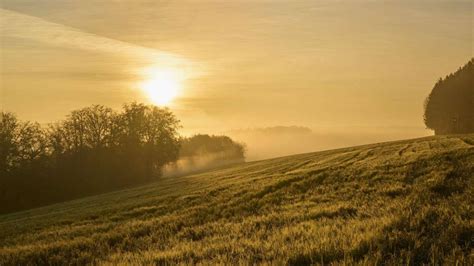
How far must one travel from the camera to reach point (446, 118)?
96875mm

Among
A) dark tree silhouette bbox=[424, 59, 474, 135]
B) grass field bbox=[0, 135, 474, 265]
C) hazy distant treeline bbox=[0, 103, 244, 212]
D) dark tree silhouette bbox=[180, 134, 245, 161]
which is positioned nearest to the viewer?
grass field bbox=[0, 135, 474, 265]

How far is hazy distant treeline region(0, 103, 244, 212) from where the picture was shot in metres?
65.3

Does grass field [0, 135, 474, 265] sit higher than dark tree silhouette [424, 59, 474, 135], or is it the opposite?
dark tree silhouette [424, 59, 474, 135]

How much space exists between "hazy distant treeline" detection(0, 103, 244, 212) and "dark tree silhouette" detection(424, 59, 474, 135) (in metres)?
68.7

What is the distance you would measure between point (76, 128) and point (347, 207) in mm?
74323

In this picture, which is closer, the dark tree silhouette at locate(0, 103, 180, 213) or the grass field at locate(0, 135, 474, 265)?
the grass field at locate(0, 135, 474, 265)

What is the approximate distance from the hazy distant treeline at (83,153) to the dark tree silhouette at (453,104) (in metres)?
68.7

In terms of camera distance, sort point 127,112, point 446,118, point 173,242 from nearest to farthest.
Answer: point 173,242 < point 127,112 < point 446,118

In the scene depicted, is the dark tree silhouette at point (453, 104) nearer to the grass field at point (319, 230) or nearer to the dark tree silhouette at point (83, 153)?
the dark tree silhouette at point (83, 153)

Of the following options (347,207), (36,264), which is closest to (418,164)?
(347,207)

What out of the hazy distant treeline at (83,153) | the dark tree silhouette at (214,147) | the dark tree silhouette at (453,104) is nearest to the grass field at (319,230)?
the hazy distant treeline at (83,153)

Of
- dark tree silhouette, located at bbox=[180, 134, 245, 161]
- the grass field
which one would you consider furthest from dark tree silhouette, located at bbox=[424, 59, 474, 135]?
the grass field

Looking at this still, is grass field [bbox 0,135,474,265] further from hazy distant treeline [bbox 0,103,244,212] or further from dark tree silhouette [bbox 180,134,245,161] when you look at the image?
dark tree silhouette [bbox 180,134,245,161]

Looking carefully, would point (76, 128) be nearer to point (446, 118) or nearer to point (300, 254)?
point (300, 254)
